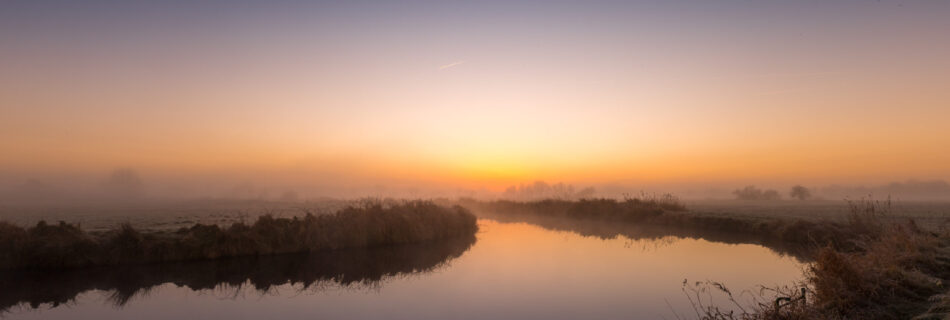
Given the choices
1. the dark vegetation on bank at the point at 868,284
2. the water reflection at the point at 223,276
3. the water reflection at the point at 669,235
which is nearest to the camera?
the dark vegetation on bank at the point at 868,284

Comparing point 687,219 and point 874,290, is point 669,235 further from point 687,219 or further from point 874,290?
point 874,290

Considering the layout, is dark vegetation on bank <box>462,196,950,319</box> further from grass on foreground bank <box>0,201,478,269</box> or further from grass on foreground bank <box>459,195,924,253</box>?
grass on foreground bank <box>0,201,478,269</box>

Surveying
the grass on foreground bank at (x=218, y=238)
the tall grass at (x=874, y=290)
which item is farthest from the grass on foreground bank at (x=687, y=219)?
the grass on foreground bank at (x=218, y=238)

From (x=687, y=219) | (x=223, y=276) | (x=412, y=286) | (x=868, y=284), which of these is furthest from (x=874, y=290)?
(x=687, y=219)

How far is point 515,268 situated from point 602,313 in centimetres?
594

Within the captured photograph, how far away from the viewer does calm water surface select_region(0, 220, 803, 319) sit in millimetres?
10055

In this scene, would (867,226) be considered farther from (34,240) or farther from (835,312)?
(34,240)

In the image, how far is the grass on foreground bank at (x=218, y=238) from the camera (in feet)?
44.6

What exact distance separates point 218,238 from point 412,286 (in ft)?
26.3

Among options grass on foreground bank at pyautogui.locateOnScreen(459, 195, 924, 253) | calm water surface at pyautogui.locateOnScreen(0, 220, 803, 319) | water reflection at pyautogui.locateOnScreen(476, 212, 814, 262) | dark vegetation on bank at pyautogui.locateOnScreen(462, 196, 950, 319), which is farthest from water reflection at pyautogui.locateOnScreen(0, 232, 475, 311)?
grass on foreground bank at pyautogui.locateOnScreen(459, 195, 924, 253)

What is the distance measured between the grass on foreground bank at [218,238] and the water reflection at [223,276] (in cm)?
58

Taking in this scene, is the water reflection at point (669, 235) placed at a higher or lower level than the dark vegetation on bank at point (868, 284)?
lower

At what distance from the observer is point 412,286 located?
1280 cm

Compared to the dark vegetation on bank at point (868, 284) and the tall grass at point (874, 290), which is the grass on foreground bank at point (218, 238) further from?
the tall grass at point (874, 290)
